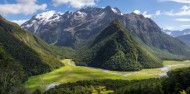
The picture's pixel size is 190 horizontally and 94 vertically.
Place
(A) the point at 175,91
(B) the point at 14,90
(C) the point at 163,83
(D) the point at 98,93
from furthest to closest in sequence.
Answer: (C) the point at 163,83
(A) the point at 175,91
(B) the point at 14,90
(D) the point at 98,93

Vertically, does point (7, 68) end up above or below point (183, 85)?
above

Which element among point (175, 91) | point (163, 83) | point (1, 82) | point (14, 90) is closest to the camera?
point (1, 82)

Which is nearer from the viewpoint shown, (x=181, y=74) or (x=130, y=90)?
(x=181, y=74)

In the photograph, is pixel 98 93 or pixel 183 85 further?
pixel 183 85

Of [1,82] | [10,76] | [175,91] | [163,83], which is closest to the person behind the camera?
[1,82]

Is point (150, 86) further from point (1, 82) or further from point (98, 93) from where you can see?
point (98, 93)

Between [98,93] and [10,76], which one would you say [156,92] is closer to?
[10,76]


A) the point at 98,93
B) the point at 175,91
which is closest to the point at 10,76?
the point at 98,93

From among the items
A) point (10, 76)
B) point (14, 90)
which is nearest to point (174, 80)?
point (14, 90)

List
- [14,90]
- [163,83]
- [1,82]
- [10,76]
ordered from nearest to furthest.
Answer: [1,82] < [10,76] < [14,90] < [163,83]
